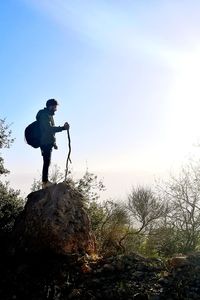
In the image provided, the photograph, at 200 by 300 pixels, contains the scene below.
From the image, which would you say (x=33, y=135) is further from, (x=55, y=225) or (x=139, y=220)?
(x=139, y=220)

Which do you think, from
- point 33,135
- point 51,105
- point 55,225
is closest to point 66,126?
point 51,105

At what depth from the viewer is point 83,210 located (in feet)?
35.2

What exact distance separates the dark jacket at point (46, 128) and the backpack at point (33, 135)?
0.11 metres

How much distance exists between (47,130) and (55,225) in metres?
2.38

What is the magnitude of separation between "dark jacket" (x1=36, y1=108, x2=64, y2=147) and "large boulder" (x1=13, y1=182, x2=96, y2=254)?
3.63 ft

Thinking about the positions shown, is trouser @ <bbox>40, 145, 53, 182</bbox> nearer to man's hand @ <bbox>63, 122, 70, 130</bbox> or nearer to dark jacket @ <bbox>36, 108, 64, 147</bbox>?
dark jacket @ <bbox>36, 108, 64, 147</bbox>

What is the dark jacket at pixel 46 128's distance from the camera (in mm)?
10867

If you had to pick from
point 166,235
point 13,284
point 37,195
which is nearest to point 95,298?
point 13,284

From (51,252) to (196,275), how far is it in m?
3.15

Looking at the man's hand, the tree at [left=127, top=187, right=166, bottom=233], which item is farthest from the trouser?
the tree at [left=127, top=187, right=166, bottom=233]

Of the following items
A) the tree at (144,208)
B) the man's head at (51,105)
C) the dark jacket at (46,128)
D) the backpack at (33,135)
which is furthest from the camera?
the tree at (144,208)

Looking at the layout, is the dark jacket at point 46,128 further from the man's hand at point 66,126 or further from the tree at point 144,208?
the tree at point 144,208

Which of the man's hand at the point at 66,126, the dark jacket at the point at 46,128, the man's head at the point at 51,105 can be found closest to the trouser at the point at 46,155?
the dark jacket at the point at 46,128

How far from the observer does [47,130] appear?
10922 mm
